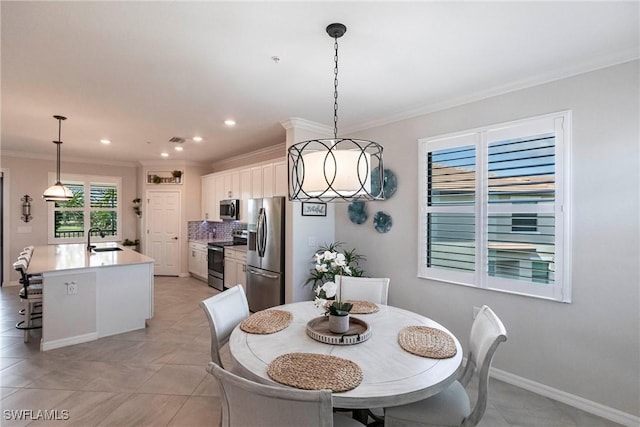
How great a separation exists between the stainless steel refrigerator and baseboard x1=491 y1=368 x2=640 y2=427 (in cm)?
256

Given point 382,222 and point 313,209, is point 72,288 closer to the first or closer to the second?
point 313,209

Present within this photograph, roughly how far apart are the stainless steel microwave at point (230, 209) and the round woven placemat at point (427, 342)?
4.27 m

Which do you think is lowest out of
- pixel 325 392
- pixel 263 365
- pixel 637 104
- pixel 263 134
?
pixel 263 365

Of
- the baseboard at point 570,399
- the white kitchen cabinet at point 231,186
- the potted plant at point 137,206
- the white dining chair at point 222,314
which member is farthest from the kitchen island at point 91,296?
the baseboard at point 570,399

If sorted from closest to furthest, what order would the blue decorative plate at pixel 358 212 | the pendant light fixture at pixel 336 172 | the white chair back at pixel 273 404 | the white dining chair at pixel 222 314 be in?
1. the white chair back at pixel 273 404
2. the pendant light fixture at pixel 336 172
3. the white dining chair at pixel 222 314
4. the blue decorative plate at pixel 358 212

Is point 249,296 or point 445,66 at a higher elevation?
point 445,66

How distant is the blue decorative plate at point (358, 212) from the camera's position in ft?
13.1

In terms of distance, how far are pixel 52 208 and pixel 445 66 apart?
301 inches

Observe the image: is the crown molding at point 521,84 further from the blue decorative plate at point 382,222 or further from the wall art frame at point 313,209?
the wall art frame at point 313,209

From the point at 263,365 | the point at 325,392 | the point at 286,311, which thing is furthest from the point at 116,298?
the point at 325,392

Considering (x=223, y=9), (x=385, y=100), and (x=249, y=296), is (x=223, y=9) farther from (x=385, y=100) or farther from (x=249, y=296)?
(x=249, y=296)

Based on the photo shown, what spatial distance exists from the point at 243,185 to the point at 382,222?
2.81 meters

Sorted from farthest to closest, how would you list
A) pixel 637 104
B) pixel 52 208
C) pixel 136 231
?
pixel 136 231, pixel 52 208, pixel 637 104

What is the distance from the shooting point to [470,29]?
1958 millimetres
